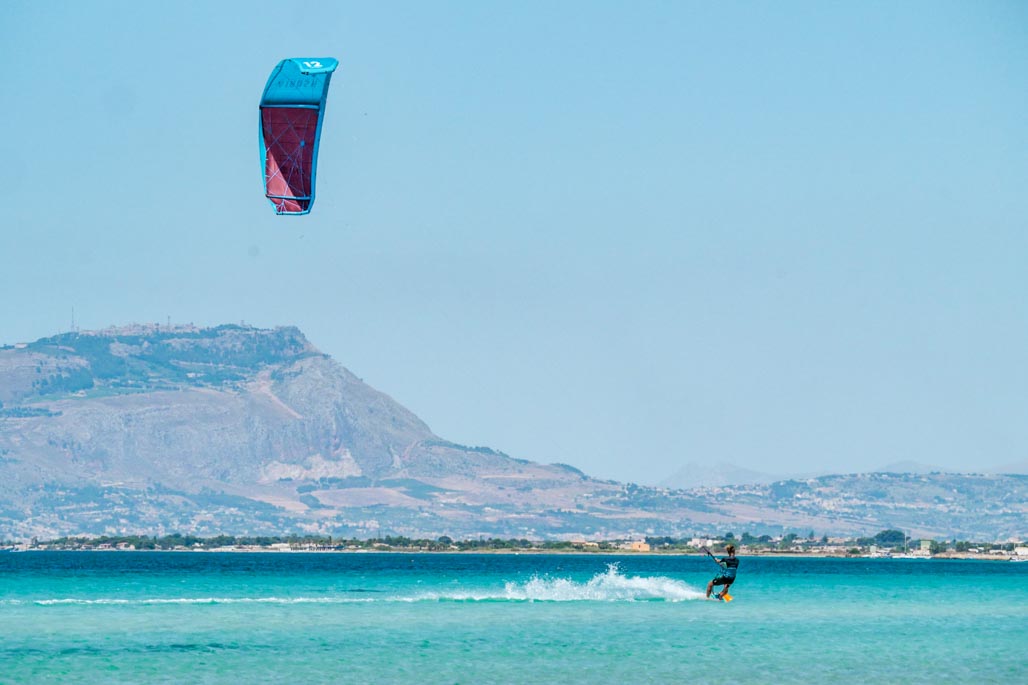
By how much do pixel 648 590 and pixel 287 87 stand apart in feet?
175

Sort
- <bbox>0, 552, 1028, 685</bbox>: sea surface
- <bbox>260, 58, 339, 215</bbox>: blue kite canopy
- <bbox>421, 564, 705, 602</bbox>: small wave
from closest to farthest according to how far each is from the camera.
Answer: <bbox>0, 552, 1028, 685</bbox>: sea surface, <bbox>260, 58, 339, 215</bbox>: blue kite canopy, <bbox>421, 564, 705, 602</bbox>: small wave

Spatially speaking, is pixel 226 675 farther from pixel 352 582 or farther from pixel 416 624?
pixel 352 582

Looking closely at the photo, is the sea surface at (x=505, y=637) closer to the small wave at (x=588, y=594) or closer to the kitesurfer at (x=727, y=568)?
the small wave at (x=588, y=594)

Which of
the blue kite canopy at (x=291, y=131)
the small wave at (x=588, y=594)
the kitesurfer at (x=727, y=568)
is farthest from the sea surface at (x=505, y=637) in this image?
the blue kite canopy at (x=291, y=131)

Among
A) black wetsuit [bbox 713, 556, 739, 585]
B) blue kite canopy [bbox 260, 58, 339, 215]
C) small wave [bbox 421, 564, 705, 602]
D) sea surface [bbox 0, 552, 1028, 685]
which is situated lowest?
sea surface [bbox 0, 552, 1028, 685]

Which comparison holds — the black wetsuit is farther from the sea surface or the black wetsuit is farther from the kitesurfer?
the sea surface

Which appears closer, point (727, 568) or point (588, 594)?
point (727, 568)

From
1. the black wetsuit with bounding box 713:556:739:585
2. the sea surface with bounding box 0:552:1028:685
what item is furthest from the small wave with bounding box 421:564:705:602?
the black wetsuit with bounding box 713:556:739:585

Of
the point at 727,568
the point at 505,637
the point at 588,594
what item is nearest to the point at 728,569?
the point at 727,568

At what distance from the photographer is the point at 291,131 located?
48.2 meters

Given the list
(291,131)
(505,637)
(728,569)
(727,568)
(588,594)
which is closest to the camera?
(291,131)

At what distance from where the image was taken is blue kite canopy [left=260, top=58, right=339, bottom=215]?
157 ft

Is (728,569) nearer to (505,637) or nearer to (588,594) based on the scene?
(505,637)

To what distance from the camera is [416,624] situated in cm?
6325
